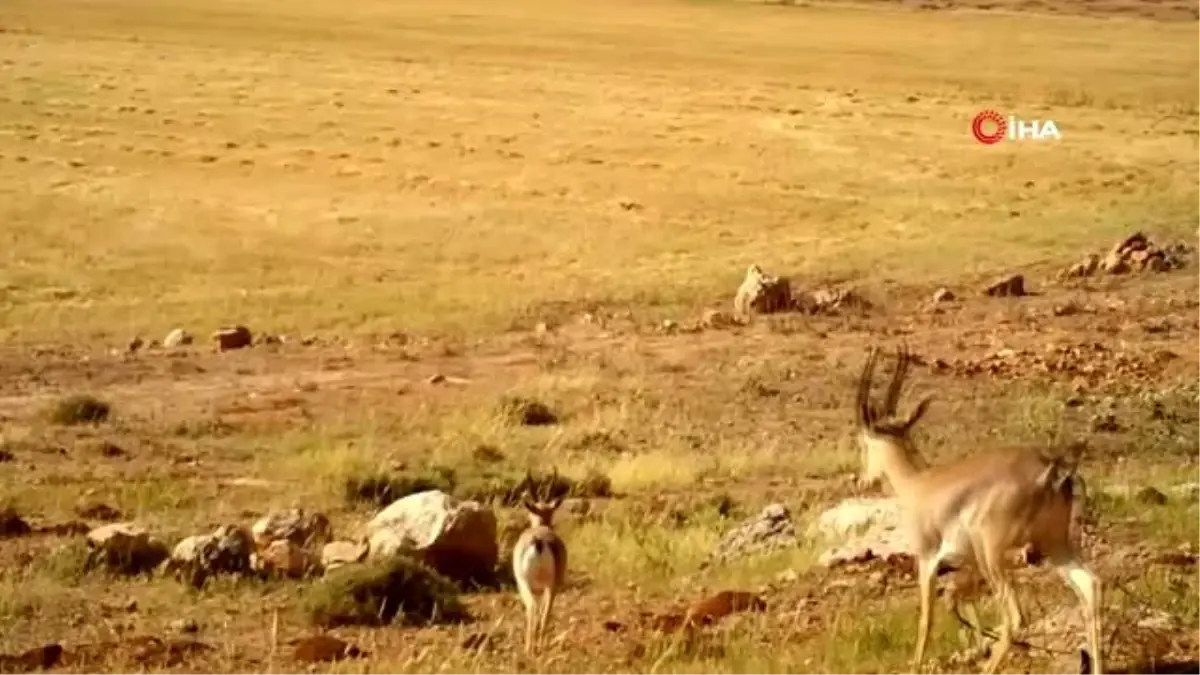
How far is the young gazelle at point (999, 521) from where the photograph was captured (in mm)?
6512

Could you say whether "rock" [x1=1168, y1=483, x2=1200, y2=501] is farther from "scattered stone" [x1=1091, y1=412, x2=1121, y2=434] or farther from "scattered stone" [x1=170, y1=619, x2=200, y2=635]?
"scattered stone" [x1=170, y1=619, x2=200, y2=635]

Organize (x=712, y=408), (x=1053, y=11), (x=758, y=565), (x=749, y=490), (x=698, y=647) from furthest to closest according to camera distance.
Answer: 1. (x=1053, y=11)
2. (x=712, y=408)
3. (x=749, y=490)
4. (x=758, y=565)
5. (x=698, y=647)

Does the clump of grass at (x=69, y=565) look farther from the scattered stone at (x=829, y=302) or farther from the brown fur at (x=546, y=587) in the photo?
the scattered stone at (x=829, y=302)

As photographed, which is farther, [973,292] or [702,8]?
[702,8]

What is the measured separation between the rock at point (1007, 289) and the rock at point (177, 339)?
10773 mm

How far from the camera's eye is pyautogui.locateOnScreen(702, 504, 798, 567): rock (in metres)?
11.9

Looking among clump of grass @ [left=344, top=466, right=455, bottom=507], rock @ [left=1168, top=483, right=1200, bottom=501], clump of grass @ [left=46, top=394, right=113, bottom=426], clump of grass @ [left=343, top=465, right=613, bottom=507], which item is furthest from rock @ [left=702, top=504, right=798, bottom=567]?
clump of grass @ [left=46, top=394, right=113, bottom=426]

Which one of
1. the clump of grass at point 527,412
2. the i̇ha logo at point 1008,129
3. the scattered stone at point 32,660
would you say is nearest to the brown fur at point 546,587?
the scattered stone at point 32,660

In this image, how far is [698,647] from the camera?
810 cm

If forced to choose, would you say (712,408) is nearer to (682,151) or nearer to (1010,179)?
(1010,179)

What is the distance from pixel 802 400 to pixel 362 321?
30.5 feet

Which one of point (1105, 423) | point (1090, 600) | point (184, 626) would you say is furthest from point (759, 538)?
point (1105, 423)

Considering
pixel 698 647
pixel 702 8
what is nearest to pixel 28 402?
pixel 698 647

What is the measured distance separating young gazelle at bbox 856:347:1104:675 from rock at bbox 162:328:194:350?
1899 centimetres
